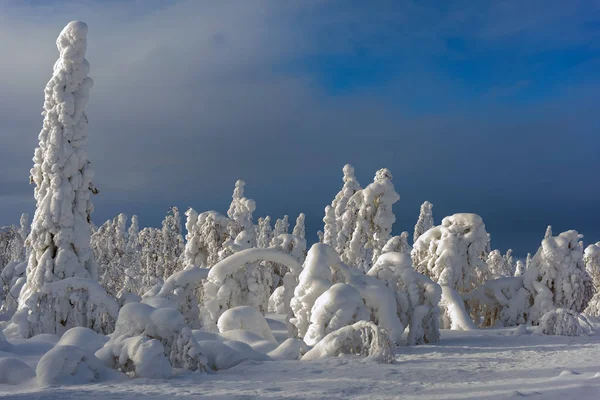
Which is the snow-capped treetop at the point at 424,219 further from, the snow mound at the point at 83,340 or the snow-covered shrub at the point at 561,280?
the snow mound at the point at 83,340

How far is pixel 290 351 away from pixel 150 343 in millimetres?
3163

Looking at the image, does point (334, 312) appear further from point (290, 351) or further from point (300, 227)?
point (300, 227)

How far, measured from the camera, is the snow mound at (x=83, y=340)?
33.1 ft

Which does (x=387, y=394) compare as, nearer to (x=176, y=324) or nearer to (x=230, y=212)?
(x=176, y=324)

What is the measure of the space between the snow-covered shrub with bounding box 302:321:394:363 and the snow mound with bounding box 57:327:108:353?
3.65 metres

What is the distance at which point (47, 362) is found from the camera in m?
7.92

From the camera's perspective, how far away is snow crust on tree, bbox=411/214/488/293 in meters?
20.0

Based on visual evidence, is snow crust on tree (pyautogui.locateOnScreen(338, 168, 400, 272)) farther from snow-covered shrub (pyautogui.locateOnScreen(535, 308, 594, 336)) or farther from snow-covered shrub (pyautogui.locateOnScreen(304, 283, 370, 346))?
snow-covered shrub (pyautogui.locateOnScreen(304, 283, 370, 346))

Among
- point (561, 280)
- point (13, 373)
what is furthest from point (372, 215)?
point (13, 373)

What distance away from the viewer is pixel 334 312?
39.2ft

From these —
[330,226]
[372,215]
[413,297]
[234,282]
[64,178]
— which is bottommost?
[413,297]

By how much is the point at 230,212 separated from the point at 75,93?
27.9m

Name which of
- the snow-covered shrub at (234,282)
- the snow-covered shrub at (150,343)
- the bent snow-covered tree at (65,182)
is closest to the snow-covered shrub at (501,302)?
the snow-covered shrub at (234,282)

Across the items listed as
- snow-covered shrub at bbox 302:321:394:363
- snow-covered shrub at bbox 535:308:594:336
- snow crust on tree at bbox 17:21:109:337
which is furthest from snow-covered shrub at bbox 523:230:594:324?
snow crust on tree at bbox 17:21:109:337
